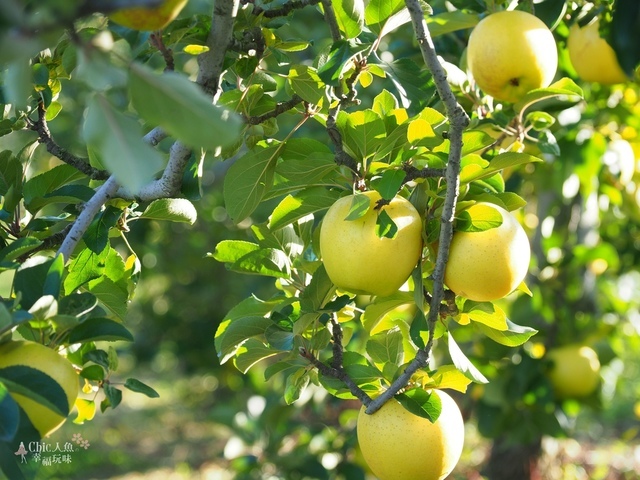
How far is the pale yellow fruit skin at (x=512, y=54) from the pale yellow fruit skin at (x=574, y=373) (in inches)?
52.3

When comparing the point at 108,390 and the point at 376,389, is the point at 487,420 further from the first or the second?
the point at 108,390

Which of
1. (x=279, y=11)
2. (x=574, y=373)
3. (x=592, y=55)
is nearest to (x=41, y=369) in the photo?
(x=279, y=11)

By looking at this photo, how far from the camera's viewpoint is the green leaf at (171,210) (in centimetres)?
110

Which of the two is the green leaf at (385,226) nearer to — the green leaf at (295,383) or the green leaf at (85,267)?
the green leaf at (295,383)

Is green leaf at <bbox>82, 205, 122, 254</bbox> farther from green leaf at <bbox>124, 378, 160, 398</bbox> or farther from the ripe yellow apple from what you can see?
the ripe yellow apple

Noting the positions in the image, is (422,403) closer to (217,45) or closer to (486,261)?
(486,261)

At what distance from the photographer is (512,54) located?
1.13 m

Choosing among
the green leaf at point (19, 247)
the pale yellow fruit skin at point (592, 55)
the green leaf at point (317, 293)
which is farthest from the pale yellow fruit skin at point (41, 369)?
the pale yellow fruit skin at point (592, 55)

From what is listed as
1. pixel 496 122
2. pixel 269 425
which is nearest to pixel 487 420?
pixel 269 425

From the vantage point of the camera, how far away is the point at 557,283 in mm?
2586

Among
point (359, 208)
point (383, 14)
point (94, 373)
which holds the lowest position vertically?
point (94, 373)

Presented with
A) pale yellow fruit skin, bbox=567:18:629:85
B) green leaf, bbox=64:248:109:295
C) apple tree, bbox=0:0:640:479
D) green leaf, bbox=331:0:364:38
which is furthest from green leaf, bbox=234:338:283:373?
pale yellow fruit skin, bbox=567:18:629:85

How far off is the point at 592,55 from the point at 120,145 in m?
1.14

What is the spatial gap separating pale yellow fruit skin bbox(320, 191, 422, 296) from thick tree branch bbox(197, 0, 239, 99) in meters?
0.25
